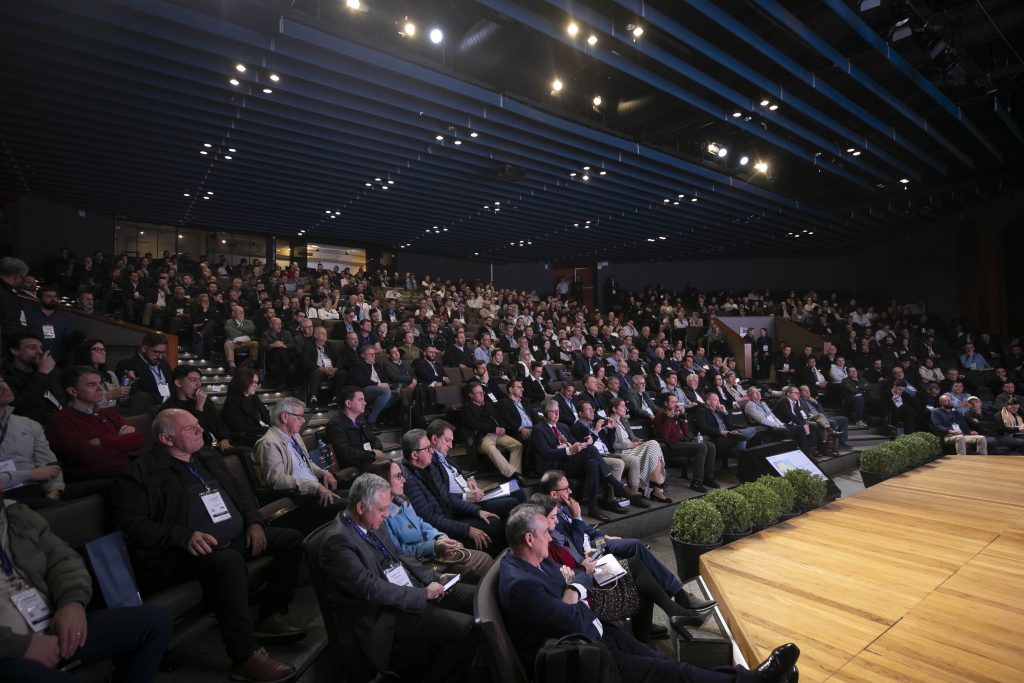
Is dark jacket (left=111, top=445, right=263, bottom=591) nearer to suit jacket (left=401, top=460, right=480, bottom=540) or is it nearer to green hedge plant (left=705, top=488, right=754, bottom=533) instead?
suit jacket (left=401, top=460, right=480, bottom=540)

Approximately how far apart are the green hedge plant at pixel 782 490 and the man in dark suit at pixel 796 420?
3.22 metres

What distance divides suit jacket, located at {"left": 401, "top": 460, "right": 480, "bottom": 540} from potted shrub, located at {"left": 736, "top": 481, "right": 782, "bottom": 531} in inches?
67.1

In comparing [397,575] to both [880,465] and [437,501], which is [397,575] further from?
[880,465]

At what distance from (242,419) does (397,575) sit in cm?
228

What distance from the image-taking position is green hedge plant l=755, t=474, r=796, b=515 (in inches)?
139

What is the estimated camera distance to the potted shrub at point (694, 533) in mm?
3125

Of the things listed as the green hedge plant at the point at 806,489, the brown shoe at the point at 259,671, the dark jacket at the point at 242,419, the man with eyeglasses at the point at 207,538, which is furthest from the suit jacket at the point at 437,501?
the green hedge plant at the point at 806,489

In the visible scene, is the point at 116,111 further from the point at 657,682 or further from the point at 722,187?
the point at 722,187

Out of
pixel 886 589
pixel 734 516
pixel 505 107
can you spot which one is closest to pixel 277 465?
pixel 734 516

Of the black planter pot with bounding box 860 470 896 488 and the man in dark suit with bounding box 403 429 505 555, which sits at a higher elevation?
the man in dark suit with bounding box 403 429 505 555

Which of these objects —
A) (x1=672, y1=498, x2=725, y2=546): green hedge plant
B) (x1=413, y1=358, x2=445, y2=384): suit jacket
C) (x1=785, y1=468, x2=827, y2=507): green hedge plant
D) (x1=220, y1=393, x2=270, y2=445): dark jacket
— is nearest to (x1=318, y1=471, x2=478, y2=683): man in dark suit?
(x1=672, y1=498, x2=725, y2=546): green hedge plant

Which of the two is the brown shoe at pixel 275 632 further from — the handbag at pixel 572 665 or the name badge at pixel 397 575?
the handbag at pixel 572 665

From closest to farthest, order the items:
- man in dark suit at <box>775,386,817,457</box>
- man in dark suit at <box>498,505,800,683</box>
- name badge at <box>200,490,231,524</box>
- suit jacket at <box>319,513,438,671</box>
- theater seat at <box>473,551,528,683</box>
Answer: theater seat at <box>473,551,528,683</box> → man in dark suit at <box>498,505,800,683</box> → suit jacket at <box>319,513,438,671</box> → name badge at <box>200,490,231,524</box> → man in dark suit at <box>775,386,817,457</box>

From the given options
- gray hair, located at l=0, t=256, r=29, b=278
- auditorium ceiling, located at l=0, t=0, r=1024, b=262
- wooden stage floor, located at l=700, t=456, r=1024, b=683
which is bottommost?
wooden stage floor, located at l=700, t=456, r=1024, b=683
